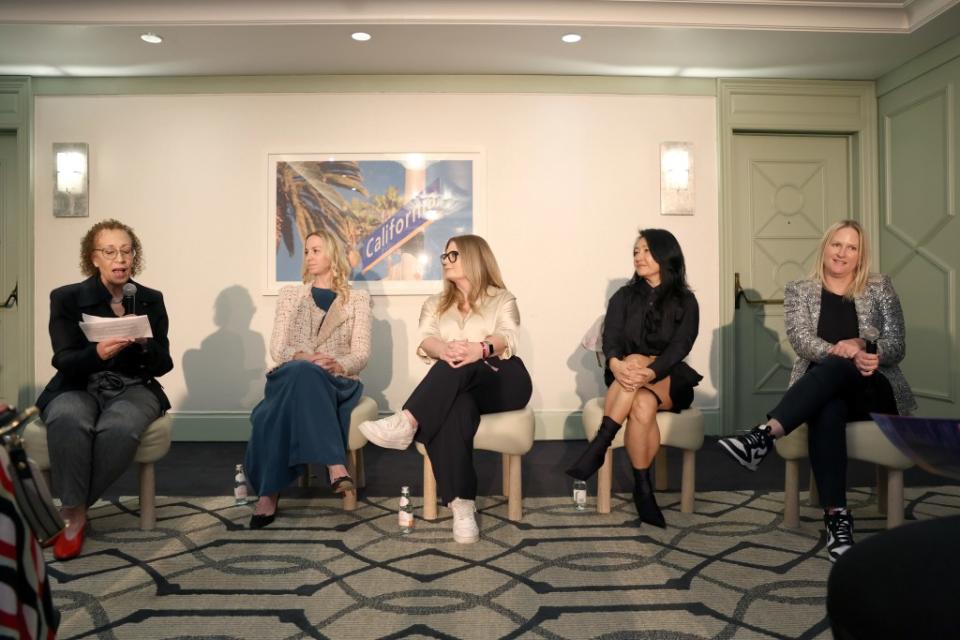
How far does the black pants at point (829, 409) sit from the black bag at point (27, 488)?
7.65 ft

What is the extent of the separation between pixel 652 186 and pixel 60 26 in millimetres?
4027

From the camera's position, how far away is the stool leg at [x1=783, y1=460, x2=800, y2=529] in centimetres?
259

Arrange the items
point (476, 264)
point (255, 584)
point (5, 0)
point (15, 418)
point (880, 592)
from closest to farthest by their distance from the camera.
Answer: point (880, 592)
point (15, 418)
point (255, 584)
point (476, 264)
point (5, 0)

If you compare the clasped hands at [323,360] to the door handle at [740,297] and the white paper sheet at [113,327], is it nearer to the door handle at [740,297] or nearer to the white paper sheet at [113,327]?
the white paper sheet at [113,327]

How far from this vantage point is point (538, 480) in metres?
3.47

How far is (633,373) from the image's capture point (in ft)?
9.05

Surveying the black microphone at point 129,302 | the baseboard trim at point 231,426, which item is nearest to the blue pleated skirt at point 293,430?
the black microphone at point 129,302

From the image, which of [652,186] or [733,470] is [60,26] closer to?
[652,186]

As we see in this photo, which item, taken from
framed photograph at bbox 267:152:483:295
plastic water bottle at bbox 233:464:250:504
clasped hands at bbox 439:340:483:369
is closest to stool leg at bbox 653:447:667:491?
clasped hands at bbox 439:340:483:369

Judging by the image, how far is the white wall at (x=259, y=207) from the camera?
475cm

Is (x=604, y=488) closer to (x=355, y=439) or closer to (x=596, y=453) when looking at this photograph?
(x=596, y=453)

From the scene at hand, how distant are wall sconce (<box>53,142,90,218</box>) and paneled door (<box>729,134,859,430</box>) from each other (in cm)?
485

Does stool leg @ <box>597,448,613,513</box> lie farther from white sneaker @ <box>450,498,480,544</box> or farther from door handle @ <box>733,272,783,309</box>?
door handle @ <box>733,272,783,309</box>

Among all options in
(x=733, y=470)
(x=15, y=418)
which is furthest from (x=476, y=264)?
(x=15, y=418)
